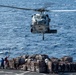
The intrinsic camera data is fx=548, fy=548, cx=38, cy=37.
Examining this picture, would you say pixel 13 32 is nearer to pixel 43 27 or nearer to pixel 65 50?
pixel 65 50

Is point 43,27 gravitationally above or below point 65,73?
above

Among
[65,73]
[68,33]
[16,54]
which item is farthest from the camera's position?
[68,33]

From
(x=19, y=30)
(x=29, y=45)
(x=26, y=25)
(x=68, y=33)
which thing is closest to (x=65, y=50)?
(x=29, y=45)

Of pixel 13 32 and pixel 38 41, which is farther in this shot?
pixel 13 32

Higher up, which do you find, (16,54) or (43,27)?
(43,27)

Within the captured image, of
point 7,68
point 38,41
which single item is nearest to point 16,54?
point 38,41

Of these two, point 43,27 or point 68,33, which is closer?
point 43,27

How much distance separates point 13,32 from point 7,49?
38.7m

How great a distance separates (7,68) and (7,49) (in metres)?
48.3

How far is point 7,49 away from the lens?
389ft

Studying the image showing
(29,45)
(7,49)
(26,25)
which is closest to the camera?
(7,49)

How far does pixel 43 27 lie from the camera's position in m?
69.1

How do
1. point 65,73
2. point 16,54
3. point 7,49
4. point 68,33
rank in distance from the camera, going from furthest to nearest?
point 68,33 → point 7,49 → point 16,54 → point 65,73

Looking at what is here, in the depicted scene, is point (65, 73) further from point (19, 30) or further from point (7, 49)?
point (19, 30)
